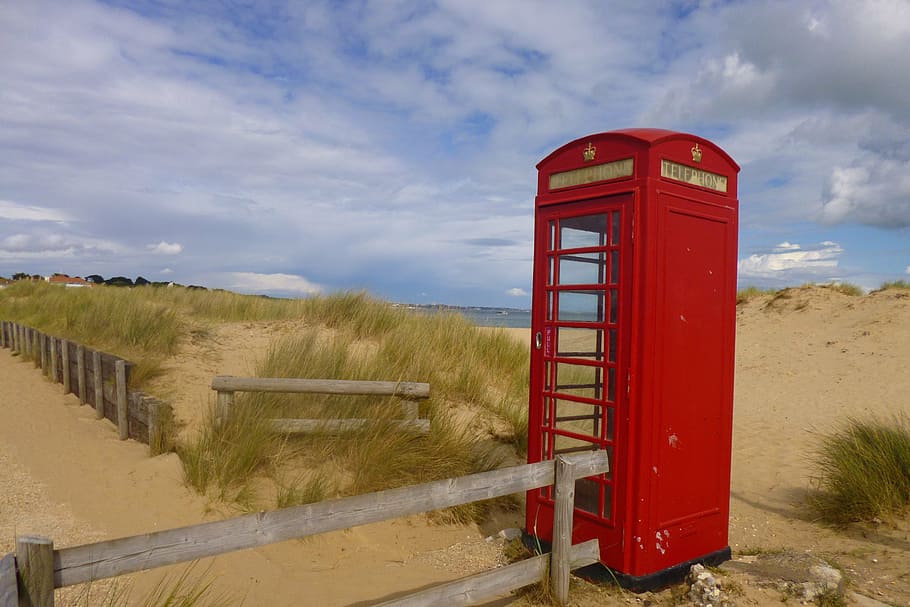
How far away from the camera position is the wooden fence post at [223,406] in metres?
6.41

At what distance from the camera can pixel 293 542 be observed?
5363 mm

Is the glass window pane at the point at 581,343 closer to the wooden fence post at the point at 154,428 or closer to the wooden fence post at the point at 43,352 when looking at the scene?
the wooden fence post at the point at 154,428

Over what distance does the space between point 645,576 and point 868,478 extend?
9.04 ft

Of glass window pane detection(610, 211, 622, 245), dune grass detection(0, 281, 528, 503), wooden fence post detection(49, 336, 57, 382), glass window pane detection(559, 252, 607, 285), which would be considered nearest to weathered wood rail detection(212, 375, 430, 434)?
dune grass detection(0, 281, 528, 503)

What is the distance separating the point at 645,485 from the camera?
14.2 feet

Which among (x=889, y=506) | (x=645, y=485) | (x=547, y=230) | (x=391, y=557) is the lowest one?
A: (x=391, y=557)

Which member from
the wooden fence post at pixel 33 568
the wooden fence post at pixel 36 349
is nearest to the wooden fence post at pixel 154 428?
the wooden fence post at pixel 33 568

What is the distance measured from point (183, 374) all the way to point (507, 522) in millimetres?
5705

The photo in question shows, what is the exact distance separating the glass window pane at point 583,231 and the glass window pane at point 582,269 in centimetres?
9

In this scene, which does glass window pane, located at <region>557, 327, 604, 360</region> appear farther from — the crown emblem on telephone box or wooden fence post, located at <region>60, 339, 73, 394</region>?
wooden fence post, located at <region>60, 339, 73, 394</region>

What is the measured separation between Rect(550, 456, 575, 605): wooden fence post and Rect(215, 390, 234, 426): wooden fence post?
368 centimetres

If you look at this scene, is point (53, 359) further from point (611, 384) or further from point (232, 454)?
point (611, 384)

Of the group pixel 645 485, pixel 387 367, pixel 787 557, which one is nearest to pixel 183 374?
pixel 387 367

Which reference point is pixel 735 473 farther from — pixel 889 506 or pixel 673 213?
pixel 673 213
